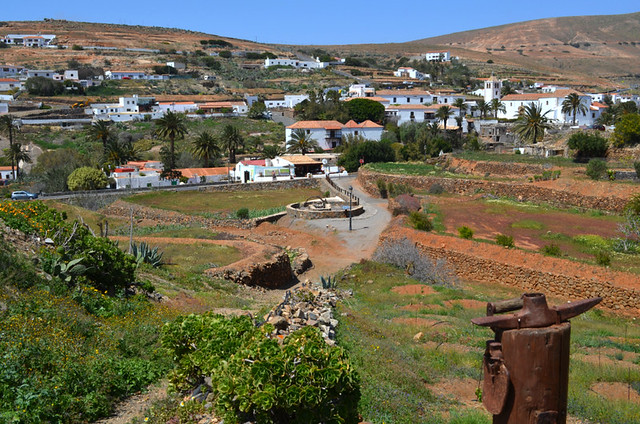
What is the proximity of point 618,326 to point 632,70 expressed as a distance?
183 metres

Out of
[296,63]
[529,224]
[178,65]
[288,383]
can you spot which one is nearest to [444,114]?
[529,224]

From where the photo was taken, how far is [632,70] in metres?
173

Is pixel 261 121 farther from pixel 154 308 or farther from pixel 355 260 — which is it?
pixel 154 308

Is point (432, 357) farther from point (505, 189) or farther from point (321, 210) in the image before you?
point (505, 189)

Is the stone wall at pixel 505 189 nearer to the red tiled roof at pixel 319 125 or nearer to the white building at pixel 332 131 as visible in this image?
the white building at pixel 332 131

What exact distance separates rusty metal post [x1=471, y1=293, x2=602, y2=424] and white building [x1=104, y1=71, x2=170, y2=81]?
115211mm

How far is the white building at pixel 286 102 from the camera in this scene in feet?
308

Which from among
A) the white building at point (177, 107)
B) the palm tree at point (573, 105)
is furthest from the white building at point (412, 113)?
the white building at point (177, 107)

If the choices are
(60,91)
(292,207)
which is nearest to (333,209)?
(292,207)

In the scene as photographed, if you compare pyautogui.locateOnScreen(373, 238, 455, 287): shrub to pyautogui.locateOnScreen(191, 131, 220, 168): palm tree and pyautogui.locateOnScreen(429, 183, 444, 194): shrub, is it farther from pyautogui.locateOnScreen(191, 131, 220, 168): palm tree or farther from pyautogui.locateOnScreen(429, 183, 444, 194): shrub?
pyautogui.locateOnScreen(191, 131, 220, 168): palm tree

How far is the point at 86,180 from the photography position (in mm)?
47594

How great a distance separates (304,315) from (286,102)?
8634 cm

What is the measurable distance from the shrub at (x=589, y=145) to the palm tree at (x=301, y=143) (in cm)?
2671

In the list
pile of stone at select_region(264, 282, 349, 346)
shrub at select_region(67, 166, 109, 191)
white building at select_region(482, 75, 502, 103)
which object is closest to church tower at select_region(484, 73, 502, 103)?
white building at select_region(482, 75, 502, 103)
